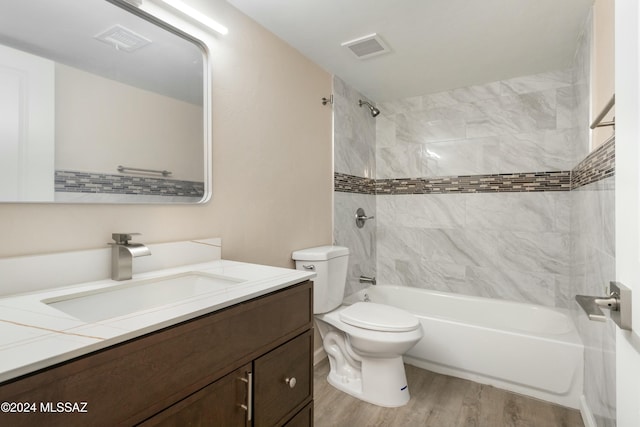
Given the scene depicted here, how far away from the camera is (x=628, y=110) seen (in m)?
0.52

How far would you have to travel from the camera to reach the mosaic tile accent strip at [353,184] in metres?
2.58

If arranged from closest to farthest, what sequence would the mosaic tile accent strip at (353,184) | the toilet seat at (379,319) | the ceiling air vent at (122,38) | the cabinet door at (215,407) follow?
1. the cabinet door at (215,407)
2. the ceiling air vent at (122,38)
3. the toilet seat at (379,319)
4. the mosaic tile accent strip at (353,184)

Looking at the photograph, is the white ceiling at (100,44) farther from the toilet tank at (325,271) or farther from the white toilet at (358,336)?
the white toilet at (358,336)

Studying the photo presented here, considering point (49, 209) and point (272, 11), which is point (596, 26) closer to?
point (272, 11)

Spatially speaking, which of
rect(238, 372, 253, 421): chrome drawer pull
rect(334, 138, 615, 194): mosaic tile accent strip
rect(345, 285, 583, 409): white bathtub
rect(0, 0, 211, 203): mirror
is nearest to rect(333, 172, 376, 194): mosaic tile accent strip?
rect(334, 138, 615, 194): mosaic tile accent strip

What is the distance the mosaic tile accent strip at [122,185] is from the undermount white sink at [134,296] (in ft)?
1.19

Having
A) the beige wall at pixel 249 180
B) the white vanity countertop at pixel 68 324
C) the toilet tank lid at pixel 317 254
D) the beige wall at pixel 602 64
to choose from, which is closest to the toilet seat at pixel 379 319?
the toilet tank lid at pixel 317 254

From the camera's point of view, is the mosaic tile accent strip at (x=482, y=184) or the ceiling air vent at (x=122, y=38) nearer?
the ceiling air vent at (x=122, y=38)

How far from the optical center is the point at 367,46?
6.82 ft

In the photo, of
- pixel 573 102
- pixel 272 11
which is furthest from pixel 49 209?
pixel 573 102

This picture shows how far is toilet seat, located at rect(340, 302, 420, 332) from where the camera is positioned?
1.82 meters

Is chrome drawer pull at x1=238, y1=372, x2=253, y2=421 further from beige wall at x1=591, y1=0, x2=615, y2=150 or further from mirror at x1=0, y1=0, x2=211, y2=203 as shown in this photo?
beige wall at x1=591, y1=0, x2=615, y2=150

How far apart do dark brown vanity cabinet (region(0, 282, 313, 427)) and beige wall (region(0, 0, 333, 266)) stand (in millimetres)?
632

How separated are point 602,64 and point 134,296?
2142mm
